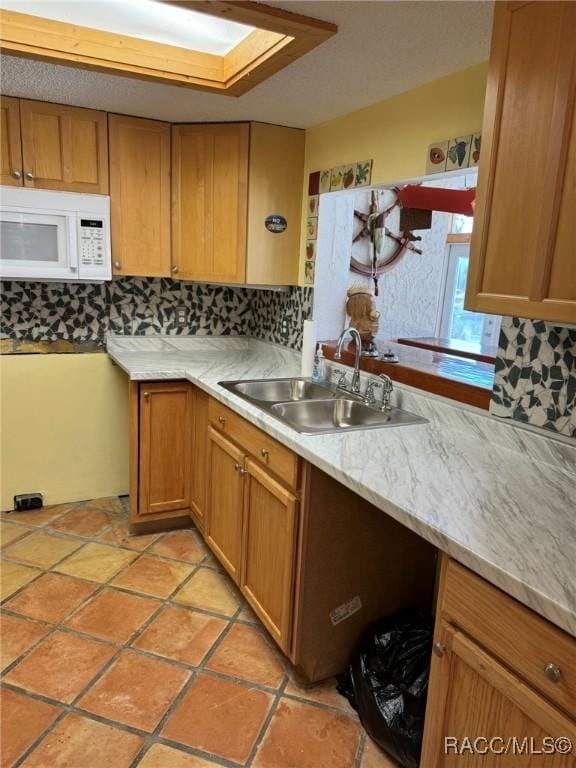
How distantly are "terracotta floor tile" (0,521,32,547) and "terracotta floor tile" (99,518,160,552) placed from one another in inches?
16.4

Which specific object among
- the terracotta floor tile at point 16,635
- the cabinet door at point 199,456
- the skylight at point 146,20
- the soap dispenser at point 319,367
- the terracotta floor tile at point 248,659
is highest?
the skylight at point 146,20

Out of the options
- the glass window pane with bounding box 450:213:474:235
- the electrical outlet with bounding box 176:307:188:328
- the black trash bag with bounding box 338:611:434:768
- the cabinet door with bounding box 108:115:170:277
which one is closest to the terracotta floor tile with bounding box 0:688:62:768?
the black trash bag with bounding box 338:611:434:768

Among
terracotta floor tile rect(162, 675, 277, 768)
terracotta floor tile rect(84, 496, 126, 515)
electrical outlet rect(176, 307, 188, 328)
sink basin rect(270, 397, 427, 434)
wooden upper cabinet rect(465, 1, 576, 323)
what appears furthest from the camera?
electrical outlet rect(176, 307, 188, 328)

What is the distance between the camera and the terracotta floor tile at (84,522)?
9.82 ft

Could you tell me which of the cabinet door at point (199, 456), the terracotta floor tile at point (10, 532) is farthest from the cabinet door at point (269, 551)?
the terracotta floor tile at point (10, 532)

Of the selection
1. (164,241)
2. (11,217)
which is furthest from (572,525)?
(11,217)

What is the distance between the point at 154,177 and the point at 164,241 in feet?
1.09

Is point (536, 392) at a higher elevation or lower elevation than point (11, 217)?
lower

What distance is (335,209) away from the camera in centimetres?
291

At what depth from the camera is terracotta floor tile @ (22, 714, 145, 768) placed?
1.61 metres

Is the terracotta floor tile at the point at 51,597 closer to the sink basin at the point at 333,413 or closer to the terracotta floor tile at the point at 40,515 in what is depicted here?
the terracotta floor tile at the point at 40,515

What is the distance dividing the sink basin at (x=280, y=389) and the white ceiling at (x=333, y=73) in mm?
1254

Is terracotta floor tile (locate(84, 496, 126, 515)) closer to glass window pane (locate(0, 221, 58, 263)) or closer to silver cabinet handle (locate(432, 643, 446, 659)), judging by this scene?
glass window pane (locate(0, 221, 58, 263))

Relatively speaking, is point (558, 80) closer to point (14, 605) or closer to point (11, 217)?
point (11, 217)
